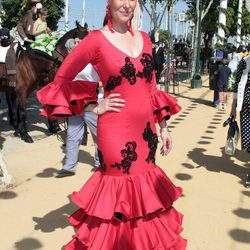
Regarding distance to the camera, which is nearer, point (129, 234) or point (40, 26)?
point (129, 234)

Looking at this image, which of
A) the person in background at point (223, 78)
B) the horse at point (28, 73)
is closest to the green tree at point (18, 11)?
the person in background at point (223, 78)

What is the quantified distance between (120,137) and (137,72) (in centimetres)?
41

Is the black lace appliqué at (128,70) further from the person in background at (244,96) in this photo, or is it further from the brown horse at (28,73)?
the brown horse at (28,73)

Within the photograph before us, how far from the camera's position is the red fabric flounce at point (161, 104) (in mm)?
2849

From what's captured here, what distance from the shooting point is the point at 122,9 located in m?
2.56

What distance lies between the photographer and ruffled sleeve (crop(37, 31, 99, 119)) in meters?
2.57

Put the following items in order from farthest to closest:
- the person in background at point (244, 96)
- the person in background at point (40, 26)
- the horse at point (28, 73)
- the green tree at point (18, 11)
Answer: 1. the green tree at point (18, 11)
2. the person in background at point (40, 26)
3. the horse at point (28, 73)
4. the person in background at point (244, 96)

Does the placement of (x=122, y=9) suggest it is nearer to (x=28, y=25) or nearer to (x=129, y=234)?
(x=129, y=234)

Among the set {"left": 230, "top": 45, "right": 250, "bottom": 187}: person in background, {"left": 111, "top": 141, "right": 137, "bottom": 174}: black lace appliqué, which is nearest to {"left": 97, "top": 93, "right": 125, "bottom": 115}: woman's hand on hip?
{"left": 111, "top": 141, "right": 137, "bottom": 174}: black lace appliqué

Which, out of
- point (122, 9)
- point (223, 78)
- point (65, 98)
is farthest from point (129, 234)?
point (223, 78)

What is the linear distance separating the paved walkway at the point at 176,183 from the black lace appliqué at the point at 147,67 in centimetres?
176

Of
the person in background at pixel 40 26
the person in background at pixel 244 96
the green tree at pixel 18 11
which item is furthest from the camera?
the green tree at pixel 18 11

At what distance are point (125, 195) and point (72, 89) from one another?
0.73 m

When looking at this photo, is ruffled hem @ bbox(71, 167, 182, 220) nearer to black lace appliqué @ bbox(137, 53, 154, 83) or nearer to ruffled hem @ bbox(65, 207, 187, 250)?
ruffled hem @ bbox(65, 207, 187, 250)
